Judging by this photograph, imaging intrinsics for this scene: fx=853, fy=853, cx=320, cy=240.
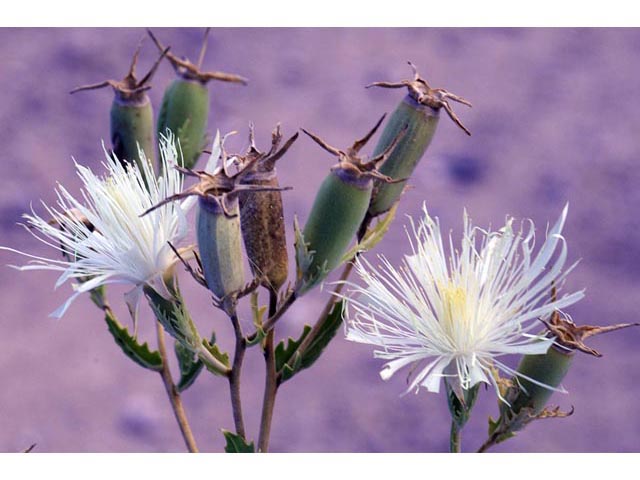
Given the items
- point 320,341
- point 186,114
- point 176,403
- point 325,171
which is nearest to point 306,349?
point 320,341

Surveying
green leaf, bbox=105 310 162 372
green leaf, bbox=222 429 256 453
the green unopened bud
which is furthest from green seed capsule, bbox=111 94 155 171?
green leaf, bbox=222 429 256 453

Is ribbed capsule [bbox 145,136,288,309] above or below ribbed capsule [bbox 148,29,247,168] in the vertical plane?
below

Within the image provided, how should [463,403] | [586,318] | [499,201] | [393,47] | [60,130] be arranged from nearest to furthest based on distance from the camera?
[463,403] → [586,318] → [499,201] → [60,130] → [393,47]

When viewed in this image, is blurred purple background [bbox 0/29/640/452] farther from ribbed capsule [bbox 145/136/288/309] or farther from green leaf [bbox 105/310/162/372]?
ribbed capsule [bbox 145/136/288/309]

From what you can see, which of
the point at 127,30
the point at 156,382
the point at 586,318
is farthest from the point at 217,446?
the point at 127,30

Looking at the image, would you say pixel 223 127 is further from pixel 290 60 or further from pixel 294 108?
→ pixel 290 60
